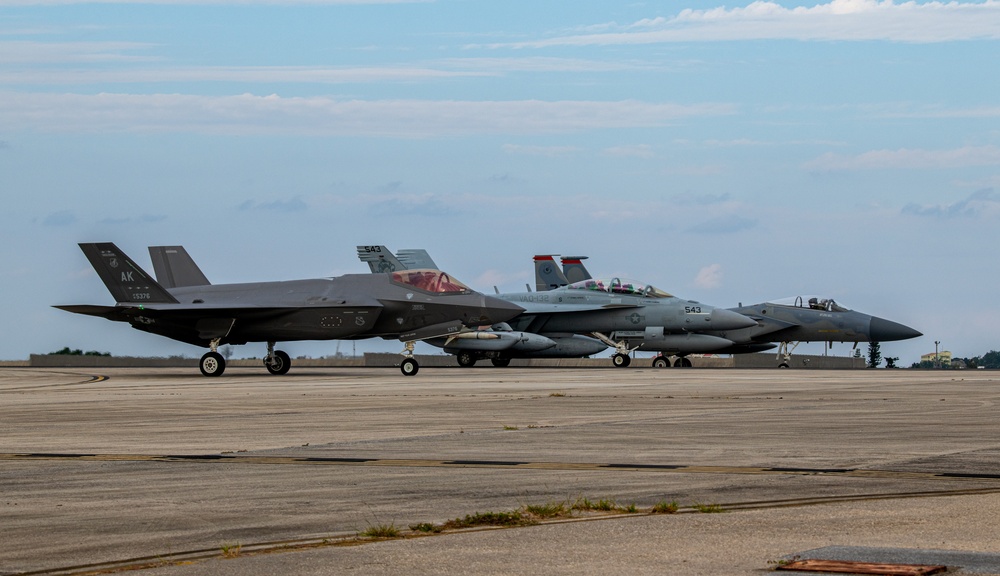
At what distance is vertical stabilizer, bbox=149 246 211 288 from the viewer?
3928cm

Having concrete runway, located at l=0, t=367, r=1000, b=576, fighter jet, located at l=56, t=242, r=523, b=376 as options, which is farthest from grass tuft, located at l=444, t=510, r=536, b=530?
fighter jet, located at l=56, t=242, r=523, b=376

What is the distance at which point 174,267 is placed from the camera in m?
39.3

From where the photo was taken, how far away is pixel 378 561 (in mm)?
6160

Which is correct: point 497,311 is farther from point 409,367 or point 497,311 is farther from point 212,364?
point 212,364

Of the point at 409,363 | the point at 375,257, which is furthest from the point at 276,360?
the point at 375,257

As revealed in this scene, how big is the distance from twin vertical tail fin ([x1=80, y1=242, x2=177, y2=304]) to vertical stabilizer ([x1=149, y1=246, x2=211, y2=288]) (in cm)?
283

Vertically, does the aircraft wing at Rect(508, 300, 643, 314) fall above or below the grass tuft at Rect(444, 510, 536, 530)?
above

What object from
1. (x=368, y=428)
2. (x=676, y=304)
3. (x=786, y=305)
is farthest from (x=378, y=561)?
(x=786, y=305)

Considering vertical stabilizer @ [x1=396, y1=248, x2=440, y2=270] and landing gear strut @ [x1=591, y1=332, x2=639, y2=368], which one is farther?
vertical stabilizer @ [x1=396, y1=248, x2=440, y2=270]

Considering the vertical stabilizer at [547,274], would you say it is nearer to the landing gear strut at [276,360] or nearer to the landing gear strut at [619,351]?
the landing gear strut at [619,351]

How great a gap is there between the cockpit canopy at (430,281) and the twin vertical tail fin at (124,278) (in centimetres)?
653

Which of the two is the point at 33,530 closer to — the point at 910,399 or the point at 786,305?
the point at 910,399

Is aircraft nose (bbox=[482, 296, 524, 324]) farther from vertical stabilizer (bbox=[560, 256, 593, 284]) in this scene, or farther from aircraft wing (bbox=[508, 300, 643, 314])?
vertical stabilizer (bbox=[560, 256, 593, 284])

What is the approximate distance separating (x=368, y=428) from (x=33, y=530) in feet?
25.6
